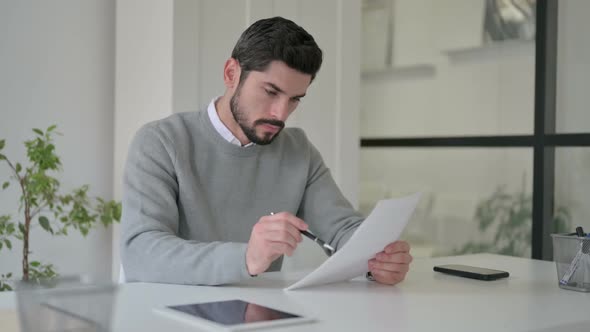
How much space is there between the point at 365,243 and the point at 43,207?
1.79 metres

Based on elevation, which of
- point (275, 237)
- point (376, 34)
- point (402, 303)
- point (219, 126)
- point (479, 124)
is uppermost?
point (376, 34)

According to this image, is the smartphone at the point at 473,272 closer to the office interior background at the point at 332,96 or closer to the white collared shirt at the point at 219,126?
the white collared shirt at the point at 219,126

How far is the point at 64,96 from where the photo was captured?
2998mm

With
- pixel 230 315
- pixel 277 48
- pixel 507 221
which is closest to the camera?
pixel 230 315

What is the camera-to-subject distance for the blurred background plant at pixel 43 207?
259 centimetres

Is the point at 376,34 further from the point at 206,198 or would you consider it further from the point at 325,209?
the point at 206,198

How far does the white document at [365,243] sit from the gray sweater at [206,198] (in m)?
0.16

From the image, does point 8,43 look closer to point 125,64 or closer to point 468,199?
point 125,64

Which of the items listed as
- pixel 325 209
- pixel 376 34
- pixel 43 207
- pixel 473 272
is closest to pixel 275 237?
pixel 473 272

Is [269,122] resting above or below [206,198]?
above

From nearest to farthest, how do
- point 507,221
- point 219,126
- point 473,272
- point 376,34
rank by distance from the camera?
point 473,272, point 219,126, point 507,221, point 376,34

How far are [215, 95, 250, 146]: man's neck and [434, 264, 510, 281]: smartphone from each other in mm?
664

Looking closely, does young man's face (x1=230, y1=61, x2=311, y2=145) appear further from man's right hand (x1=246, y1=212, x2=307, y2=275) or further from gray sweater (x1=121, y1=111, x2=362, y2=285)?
man's right hand (x1=246, y1=212, x2=307, y2=275)

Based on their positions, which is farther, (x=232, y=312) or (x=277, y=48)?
(x=277, y=48)
